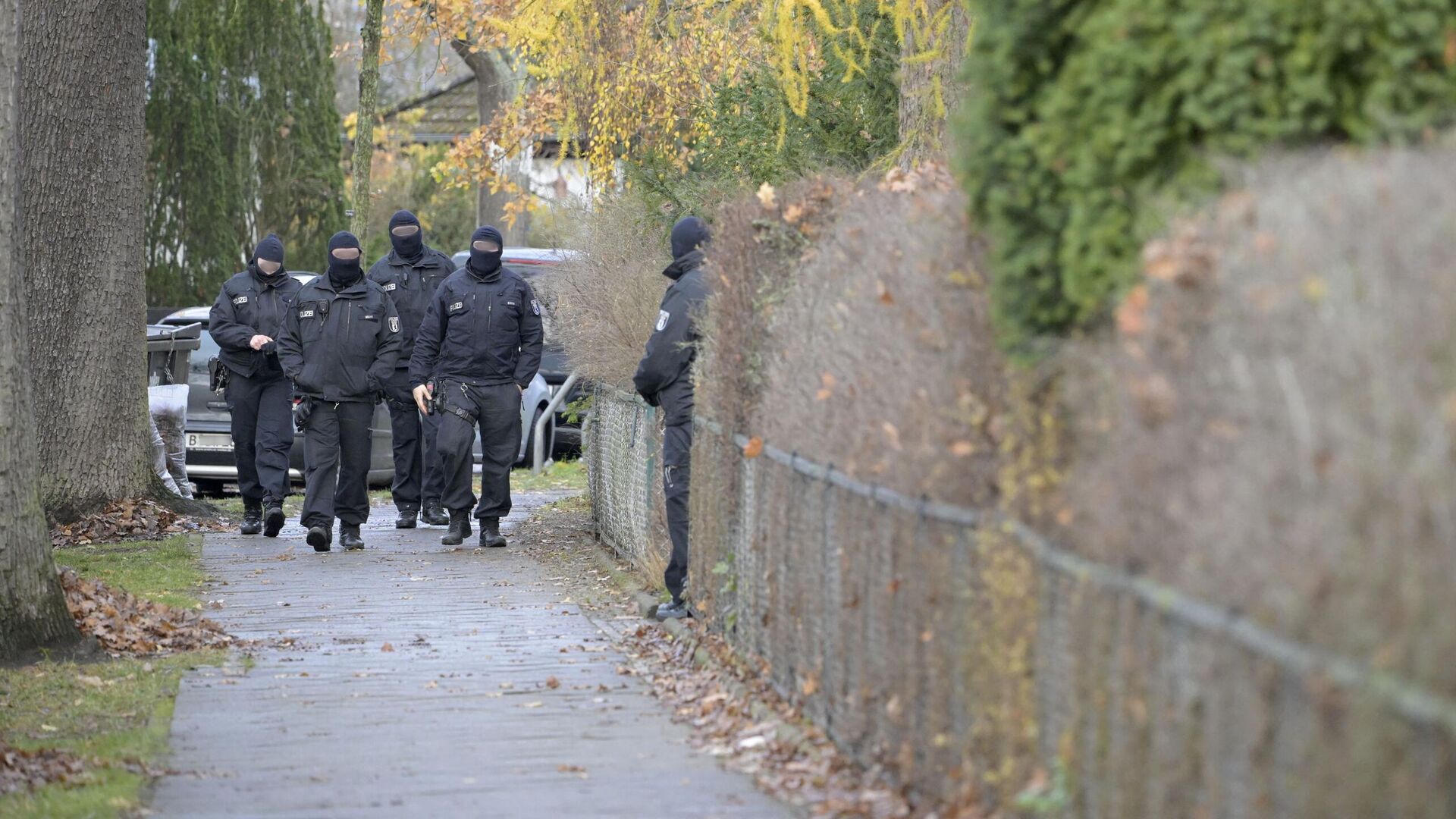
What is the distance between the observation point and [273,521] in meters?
13.3

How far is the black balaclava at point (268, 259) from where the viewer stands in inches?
547

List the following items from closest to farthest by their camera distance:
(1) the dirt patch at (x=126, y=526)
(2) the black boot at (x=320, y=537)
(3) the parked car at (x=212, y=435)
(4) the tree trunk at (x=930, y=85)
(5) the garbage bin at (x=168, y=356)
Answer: (4) the tree trunk at (x=930, y=85) < (2) the black boot at (x=320, y=537) < (1) the dirt patch at (x=126, y=526) < (5) the garbage bin at (x=168, y=356) < (3) the parked car at (x=212, y=435)

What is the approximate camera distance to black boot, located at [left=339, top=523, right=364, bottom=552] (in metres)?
12.7

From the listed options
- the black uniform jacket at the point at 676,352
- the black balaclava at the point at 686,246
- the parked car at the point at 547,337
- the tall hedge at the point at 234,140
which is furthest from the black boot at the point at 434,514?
the tall hedge at the point at 234,140

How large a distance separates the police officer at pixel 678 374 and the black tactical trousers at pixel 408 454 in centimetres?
421

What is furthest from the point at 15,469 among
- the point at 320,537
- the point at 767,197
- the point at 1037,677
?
the point at 1037,677

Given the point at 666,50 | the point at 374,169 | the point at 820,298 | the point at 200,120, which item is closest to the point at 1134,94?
the point at 820,298

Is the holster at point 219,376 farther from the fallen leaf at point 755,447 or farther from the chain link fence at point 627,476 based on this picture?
the fallen leaf at point 755,447

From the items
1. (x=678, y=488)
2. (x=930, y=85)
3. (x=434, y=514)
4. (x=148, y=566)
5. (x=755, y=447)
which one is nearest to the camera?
(x=755, y=447)

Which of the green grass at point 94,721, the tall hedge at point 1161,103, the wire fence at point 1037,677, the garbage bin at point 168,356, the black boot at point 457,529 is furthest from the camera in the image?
the garbage bin at point 168,356

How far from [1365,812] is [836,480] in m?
3.41

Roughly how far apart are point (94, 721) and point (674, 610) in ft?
10.2

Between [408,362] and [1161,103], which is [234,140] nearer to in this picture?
[408,362]

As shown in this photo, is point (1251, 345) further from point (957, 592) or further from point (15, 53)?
point (15, 53)
